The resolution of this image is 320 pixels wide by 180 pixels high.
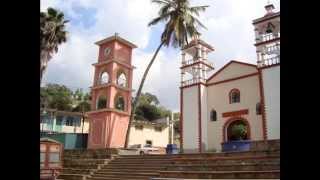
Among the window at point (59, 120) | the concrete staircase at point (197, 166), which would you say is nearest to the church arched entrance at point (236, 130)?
the concrete staircase at point (197, 166)

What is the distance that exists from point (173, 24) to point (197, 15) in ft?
6.67

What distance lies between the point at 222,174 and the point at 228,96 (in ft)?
38.1

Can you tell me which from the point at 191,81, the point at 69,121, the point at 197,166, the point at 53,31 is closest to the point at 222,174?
the point at 197,166

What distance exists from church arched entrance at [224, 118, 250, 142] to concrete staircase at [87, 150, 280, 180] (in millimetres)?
6278

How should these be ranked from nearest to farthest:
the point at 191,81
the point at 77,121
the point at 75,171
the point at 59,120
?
1. the point at 75,171
2. the point at 191,81
3. the point at 59,120
4. the point at 77,121

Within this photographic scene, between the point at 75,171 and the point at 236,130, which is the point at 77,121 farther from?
the point at 236,130

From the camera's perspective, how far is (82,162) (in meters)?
19.4

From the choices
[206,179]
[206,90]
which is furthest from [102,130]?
[206,179]

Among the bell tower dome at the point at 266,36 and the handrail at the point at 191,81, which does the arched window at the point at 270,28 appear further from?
the handrail at the point at 191,81

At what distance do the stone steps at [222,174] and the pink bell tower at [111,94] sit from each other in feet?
29.0

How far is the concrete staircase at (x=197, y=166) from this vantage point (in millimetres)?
12281

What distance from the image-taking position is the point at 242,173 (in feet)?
39.4

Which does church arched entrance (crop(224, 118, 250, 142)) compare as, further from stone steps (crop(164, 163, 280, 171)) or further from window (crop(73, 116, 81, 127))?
window (crop(73, 116, 81, 127))

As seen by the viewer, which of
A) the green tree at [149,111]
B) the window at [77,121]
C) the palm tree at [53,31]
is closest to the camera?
the palm tree at [53,31]
